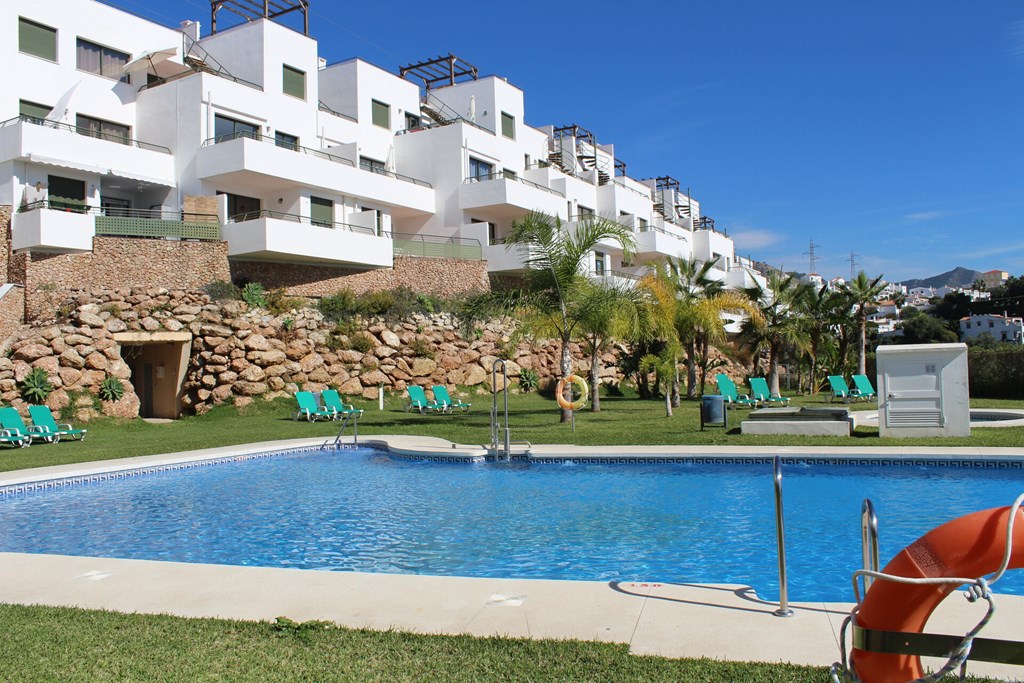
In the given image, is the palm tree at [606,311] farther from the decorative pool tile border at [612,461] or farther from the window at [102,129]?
the window at [102,129]

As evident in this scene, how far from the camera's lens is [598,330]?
2153 cm

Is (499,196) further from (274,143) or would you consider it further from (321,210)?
(274,143)

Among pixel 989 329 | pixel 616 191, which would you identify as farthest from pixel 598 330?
pixel 989 329

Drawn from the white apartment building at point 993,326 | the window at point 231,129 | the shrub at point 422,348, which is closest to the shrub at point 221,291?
the window at point 231,129

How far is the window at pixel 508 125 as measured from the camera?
4128 centimetres

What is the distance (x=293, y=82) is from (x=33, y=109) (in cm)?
934

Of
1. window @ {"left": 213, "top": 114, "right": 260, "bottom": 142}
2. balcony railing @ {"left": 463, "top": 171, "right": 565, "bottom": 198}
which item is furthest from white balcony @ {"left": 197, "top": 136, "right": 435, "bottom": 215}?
balcony railing @ {"left": 463, "top": 171, "right": 565, "bottom": 198}

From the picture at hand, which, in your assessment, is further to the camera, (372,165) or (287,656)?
(372,165)

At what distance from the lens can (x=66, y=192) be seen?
2523cm

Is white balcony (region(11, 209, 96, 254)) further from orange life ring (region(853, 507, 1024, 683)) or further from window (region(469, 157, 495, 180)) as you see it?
orange life ring (region(853, 507, 1024, 683))

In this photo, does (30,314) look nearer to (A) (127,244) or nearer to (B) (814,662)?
(A) (127,244)

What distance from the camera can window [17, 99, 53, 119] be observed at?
25.1 meters

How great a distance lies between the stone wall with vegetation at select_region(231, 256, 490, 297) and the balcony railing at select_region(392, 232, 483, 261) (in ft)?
0.78

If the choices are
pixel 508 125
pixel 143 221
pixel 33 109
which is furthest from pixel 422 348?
pixel 508 125
